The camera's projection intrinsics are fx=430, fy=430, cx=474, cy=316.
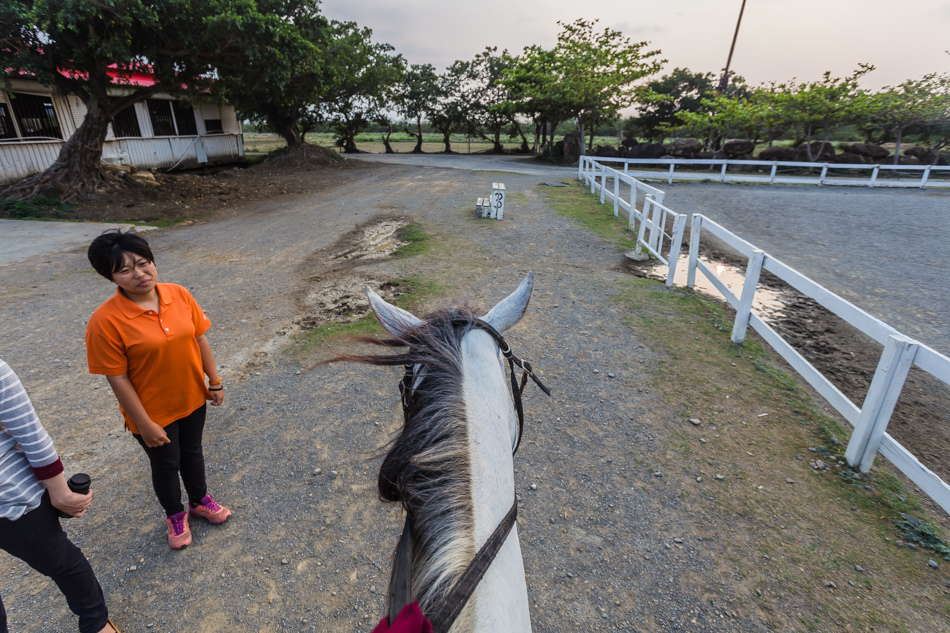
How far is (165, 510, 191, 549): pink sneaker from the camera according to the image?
217 cm

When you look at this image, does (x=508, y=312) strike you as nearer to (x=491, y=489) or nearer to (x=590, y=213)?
(x=491, y=489)

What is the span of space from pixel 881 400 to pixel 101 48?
12122mm

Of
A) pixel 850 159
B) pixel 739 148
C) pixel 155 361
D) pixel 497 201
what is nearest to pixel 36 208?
pixel 497 201

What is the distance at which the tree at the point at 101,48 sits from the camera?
24.8 ft

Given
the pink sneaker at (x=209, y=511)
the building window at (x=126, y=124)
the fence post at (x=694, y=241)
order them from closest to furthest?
the pink sneaker at (x=209, y=511)
the fence post at (x=694, y=241)
the building window at (x=126, y=124)

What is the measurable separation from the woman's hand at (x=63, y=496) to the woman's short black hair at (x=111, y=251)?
2.37 feet

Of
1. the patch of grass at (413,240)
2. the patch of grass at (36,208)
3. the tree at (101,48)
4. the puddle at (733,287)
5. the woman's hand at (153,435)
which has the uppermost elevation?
the tree at (101,48)

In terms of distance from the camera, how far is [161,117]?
15.5 meters

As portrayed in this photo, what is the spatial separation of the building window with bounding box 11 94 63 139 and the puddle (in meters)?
16.0

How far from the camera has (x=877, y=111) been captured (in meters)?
17.7


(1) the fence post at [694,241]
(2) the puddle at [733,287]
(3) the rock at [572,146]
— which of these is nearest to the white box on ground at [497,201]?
(2) the puddle at [733,287]

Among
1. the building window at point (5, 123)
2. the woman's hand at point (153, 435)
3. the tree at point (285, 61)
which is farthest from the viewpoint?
the building window at point (5, 123)

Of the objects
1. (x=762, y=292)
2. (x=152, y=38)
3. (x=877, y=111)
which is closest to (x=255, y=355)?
(x=762, y=292)

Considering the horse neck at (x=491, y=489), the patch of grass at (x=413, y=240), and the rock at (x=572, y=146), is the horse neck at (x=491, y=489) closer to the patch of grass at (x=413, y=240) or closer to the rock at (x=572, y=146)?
the patch of grass at (x=413, y=240)
